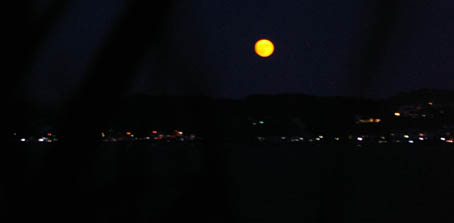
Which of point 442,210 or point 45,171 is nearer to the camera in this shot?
point 45,171

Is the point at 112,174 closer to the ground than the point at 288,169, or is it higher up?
closer to the ground

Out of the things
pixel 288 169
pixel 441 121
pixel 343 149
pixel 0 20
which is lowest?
pixel 343 149

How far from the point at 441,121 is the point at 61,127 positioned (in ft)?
6.68

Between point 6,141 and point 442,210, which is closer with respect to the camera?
point 6,141

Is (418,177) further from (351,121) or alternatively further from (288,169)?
(351,121)

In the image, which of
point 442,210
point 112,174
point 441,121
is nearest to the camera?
point 112,174

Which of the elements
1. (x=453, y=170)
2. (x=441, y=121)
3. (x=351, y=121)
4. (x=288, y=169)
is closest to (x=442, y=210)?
(x=288, y=169)

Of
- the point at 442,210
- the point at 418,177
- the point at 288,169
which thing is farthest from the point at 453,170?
the point at 442,210

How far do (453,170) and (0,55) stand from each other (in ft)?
138

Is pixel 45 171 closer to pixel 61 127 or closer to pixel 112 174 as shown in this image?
pixel 61 127

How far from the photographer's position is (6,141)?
1.02 meters

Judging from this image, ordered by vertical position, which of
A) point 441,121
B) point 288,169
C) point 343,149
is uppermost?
point 288,169

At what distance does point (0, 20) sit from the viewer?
952 millimetres

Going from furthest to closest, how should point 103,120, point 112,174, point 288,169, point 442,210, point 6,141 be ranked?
point 288,169, point 442,210, point 112,174, point 6,141, point 103,120
